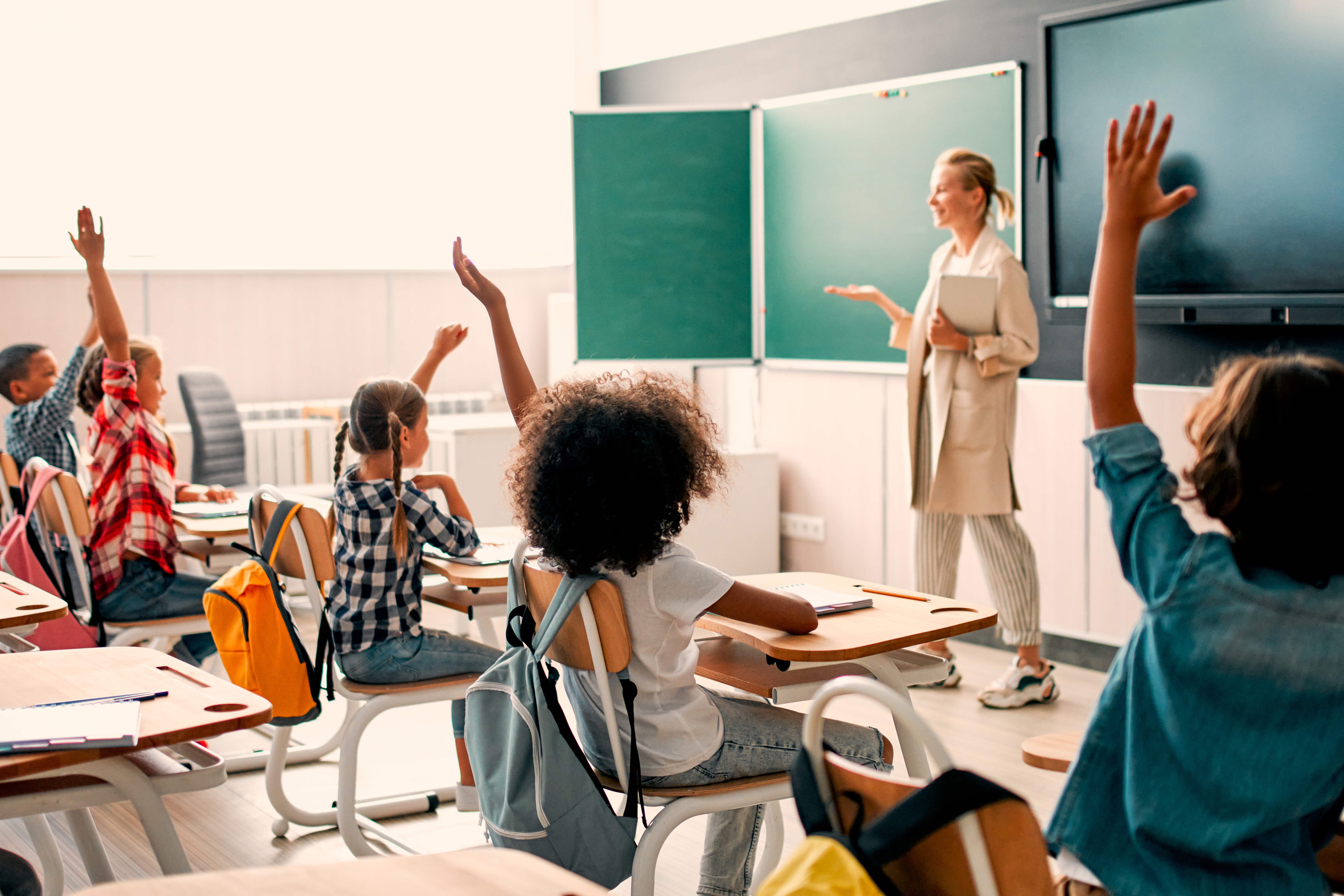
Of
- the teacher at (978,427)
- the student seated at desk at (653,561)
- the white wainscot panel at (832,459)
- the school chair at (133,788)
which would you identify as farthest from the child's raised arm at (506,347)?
the white wainscot panel at (832,459)

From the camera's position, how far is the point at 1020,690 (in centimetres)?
404

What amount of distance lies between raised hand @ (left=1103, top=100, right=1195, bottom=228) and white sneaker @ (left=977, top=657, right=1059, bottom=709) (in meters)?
2.74

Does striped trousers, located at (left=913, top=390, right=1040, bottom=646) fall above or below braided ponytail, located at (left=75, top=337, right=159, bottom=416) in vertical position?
below

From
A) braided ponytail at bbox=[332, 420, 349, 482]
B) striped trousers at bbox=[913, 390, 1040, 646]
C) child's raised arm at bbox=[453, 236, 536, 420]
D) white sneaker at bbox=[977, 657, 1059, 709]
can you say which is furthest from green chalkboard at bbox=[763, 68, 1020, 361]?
child's raised arm at bbox=[453, 236, 536, 420]

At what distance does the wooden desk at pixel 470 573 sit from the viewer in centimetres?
271

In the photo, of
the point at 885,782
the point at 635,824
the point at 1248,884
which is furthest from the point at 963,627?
the point at 885,782

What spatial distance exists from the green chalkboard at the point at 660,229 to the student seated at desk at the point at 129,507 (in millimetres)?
2380

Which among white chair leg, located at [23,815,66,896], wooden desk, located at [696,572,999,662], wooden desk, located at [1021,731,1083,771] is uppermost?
wooden desk, located at [696,572,999,662]

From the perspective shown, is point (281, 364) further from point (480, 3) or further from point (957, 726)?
point (957, 726)

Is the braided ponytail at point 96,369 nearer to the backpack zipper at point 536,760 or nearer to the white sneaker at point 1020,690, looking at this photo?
the backpack zipper at point 536,760

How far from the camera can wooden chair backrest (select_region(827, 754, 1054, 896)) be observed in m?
1.04

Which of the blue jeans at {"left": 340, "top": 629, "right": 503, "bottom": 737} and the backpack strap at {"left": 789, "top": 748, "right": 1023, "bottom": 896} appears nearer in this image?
the backpack strap at {"left": 789, "top": 748, "right": 1023, "bottom": 896}

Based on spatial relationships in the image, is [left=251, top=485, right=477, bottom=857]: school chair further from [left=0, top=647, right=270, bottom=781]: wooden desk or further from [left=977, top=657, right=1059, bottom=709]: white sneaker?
[left=977, top=657, right=1059, bottom=709]: white sneaker

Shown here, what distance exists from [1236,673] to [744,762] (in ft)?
2.92
